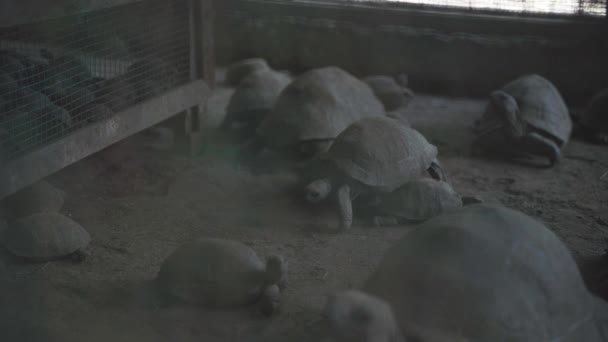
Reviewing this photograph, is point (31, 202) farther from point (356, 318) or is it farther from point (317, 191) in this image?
point (356, 318)

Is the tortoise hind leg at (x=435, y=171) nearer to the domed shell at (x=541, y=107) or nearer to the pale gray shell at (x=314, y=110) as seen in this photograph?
the pale gray shell at (x=314, y=110)

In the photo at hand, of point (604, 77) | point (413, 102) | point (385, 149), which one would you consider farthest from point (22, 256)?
point (604, 77)

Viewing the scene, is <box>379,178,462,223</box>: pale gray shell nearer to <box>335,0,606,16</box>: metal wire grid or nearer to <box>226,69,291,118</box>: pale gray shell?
<box>226,69,291,118</box>: pale gray shell

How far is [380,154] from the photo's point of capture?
4.36 meters

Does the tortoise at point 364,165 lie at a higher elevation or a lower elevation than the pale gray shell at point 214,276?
higher

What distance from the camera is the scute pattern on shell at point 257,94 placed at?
19.3 ft

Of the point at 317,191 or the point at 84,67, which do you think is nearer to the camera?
the point at 317,191

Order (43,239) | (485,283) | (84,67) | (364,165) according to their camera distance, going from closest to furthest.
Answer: (485,283), (43,239), (364,165), (84,67)

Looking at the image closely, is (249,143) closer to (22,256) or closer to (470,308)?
(22,256)

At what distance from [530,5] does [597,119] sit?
1.63 metres

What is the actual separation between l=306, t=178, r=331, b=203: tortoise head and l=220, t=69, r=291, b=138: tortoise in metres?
1.73

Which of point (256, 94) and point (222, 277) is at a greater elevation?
point (256, 94)

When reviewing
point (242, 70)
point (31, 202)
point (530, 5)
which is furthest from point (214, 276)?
point (530, 5)

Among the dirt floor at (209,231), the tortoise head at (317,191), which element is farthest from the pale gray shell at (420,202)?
the tortoise head at (317,191)
